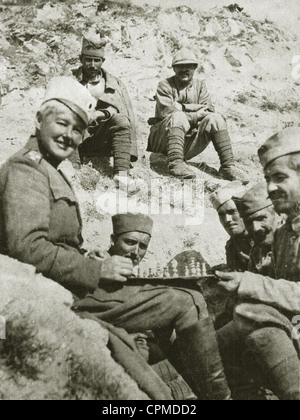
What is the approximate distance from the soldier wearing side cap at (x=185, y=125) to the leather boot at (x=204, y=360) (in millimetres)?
4544

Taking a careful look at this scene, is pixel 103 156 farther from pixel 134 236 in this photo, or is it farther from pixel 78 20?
pixel 78 20

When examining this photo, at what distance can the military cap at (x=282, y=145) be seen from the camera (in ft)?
10.7

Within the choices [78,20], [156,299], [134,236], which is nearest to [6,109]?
[78,20]

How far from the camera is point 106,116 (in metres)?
7.29

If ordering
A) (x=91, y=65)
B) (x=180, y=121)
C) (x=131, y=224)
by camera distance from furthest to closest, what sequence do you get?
1. (x=180, y=121)
2. (x=91, y=65)
3. (x=131, y=224)

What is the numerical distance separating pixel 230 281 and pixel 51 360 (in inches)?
42.6

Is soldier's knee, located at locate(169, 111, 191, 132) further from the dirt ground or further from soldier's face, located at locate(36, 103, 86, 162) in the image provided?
soldier's face, located at locate(36, 103, 86, 162)

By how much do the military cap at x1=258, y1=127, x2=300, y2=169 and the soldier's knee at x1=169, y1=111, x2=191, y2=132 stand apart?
448 centimetres

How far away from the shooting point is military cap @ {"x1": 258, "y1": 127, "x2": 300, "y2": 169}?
3.25 m

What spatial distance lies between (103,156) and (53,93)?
172 inches

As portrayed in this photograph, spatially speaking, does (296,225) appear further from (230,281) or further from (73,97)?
(73,97)

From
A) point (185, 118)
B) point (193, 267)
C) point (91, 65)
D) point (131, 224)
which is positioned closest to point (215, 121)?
point (185, 118)

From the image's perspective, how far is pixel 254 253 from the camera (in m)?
4.29

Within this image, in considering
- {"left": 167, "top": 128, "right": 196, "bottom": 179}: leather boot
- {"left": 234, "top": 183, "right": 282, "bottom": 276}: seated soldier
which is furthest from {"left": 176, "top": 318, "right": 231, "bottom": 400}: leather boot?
{"left": 167, "top": 128, "right": 196, "bottom": 179}: leather boot
